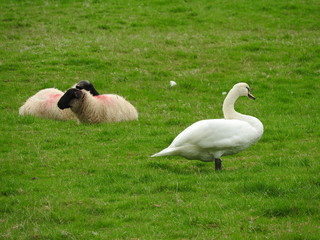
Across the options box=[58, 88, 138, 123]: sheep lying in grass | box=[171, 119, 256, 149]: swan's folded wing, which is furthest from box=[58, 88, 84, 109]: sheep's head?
box=[171, 119, 256, 149]: swan's folded wing

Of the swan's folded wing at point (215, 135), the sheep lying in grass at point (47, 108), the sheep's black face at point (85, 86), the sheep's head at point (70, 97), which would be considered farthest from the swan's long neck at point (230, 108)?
the sheep's black face at point (85, 86)

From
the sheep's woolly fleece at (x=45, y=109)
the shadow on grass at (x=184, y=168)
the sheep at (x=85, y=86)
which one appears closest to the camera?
the shadow on grass at (x=184, y=168)

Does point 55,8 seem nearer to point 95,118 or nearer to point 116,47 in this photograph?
point 116,47

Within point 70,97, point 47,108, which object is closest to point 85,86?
point 70,97

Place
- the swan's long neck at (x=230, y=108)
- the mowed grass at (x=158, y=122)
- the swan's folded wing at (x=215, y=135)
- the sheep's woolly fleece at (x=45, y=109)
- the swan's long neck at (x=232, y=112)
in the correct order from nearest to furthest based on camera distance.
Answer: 1. the mowed grass at (x=158, y=122)
2. the swan's folded wing at (x=215, y=135)
3. the swan's long neck at (x=232, y=112)
4. the swan's long neck at (x=230, y=108)
5. the sheep's woolly fleece at (x=45, y=109)

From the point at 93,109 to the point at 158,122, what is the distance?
1.78 meters

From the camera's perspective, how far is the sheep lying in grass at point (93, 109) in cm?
1522

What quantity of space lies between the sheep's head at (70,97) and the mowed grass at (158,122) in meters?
0.51

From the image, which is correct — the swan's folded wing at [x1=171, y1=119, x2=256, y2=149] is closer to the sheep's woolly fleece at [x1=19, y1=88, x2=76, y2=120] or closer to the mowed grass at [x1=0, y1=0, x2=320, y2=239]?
the mowed grass at [x1=0, y1=0, x2=320, y2=239]

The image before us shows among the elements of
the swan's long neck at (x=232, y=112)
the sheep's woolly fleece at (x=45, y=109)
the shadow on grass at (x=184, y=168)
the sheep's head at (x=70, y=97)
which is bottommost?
the shadow on grass at (x=184, y=168)

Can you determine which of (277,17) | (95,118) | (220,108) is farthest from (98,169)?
(277,17)

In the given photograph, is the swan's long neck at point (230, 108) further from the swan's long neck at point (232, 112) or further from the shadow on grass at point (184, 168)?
the shadow on grass at point (184, 168)

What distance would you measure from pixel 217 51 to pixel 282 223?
1506 cm

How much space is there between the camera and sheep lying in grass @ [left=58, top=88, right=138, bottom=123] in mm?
15219
